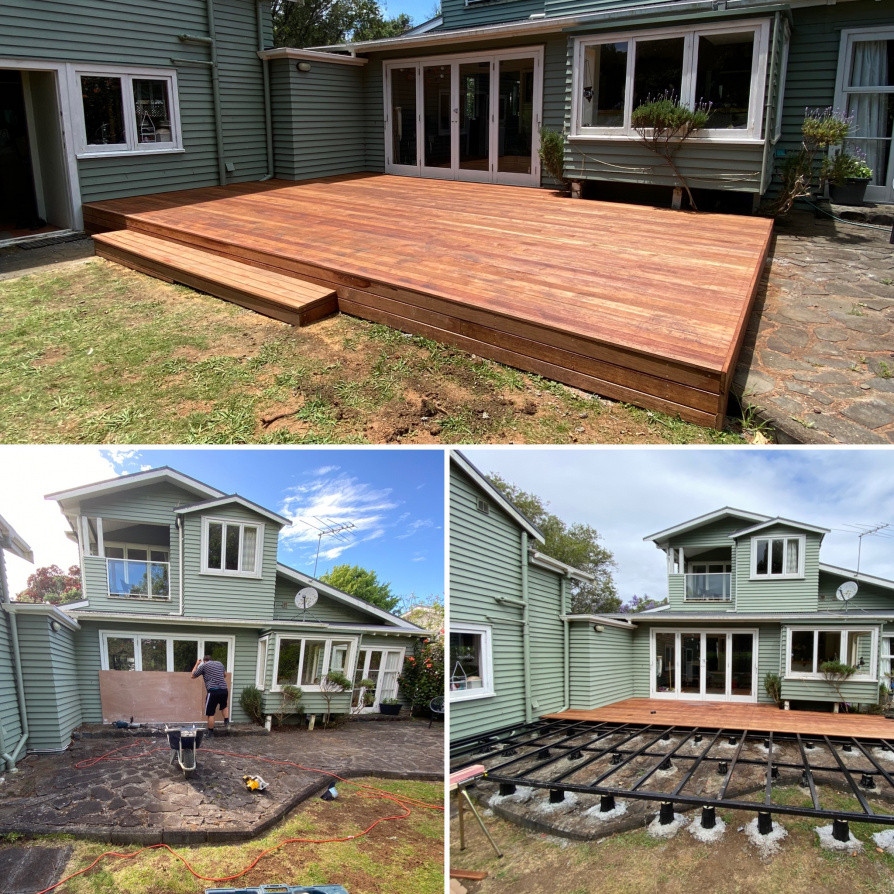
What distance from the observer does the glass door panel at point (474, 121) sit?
401 inches

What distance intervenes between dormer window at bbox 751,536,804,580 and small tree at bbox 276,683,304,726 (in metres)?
5.73

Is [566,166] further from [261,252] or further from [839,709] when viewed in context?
[839,709]

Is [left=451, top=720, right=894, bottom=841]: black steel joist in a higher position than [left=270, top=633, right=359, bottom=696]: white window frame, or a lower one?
lower

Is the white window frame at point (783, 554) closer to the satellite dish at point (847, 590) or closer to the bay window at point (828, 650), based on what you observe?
Answer: the satellite dish at point (847, 590)

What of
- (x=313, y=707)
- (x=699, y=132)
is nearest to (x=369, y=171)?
(x=699, y=132)

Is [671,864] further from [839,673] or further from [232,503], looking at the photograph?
[839,673]

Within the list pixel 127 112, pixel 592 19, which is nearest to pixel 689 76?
pixel 592 19

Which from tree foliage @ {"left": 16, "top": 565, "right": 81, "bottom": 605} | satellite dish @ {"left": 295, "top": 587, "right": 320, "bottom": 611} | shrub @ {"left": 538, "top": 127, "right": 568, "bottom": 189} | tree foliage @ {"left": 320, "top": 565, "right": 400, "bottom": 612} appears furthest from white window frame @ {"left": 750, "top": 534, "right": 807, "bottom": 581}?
tree foliage @ {"left": 16, "top": 565, "right": 81, "bottom": 605}

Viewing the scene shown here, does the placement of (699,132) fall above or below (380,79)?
below

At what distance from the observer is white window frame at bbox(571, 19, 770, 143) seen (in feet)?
24.5

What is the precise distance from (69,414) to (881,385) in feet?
16.1

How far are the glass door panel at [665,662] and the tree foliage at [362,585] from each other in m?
6.78

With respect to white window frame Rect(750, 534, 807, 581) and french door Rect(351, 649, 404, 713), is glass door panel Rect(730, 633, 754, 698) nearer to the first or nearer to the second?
white window frame Rect(750, 534, 807, 581)

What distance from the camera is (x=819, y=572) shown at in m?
8.48
